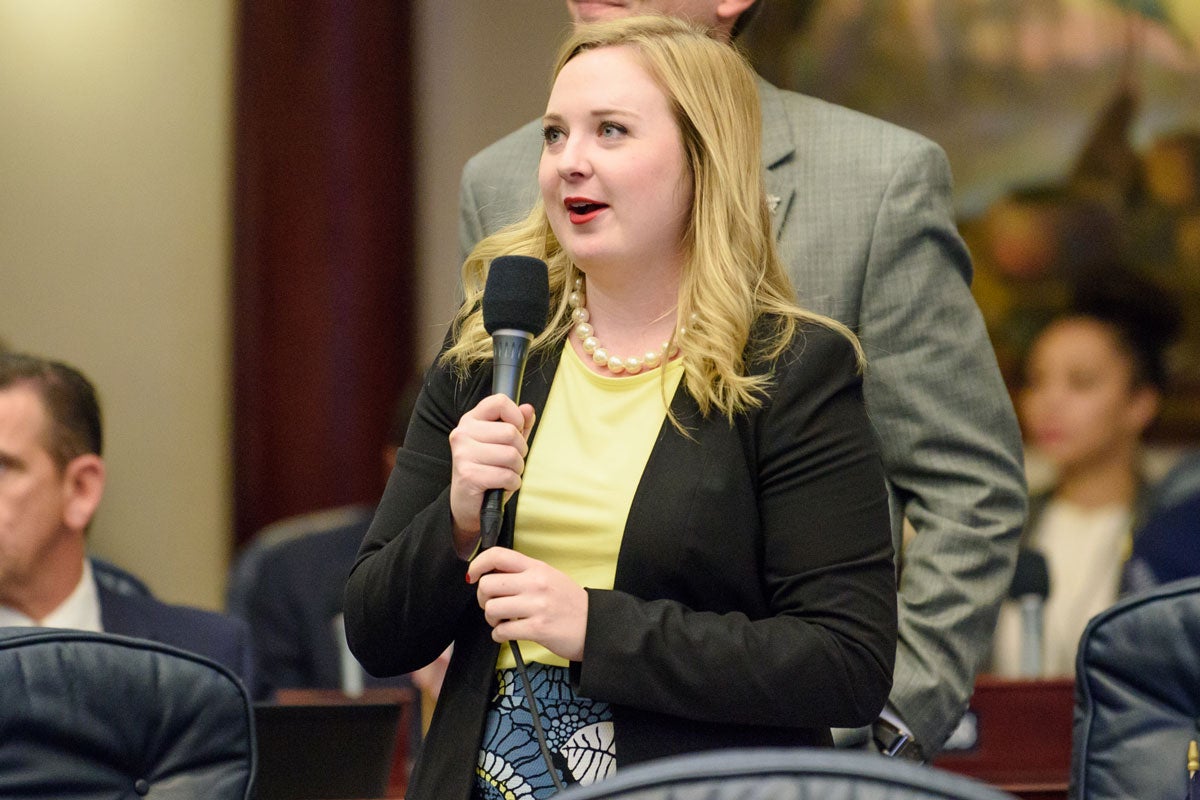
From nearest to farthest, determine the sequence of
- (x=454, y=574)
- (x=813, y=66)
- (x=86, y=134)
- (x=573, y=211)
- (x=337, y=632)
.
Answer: (x=454, y=574)
(x=573, y=211)
(x=337, y=632)
(x=86, y=134)
(x=813, y=66)

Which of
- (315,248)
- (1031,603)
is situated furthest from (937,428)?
(315,248)

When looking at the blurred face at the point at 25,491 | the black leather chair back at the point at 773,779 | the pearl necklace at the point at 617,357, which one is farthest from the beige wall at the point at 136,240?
the black leather chair back at the point at 773,779

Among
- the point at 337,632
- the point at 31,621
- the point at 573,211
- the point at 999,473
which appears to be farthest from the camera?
the point at 337,632

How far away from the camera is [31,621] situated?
3057 millimetres

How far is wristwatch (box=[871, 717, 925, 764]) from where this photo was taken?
1966mm

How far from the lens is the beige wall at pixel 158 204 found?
15.7 ft

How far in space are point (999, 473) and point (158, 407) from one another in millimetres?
3538

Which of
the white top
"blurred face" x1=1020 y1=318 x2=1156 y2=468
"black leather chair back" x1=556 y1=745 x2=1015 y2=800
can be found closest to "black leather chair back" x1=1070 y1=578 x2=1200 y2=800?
"black leather chair back" x1=556 y1=745 x2=1015 y2=800

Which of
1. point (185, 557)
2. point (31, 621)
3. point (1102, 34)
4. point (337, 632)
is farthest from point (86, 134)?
point (1102, 34)

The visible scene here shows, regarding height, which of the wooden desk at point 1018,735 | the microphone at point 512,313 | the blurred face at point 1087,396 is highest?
the microphone at point 512,313

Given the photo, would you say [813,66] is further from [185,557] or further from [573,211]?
[573,211]

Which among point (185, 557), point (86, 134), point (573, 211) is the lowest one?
point (185, 557)

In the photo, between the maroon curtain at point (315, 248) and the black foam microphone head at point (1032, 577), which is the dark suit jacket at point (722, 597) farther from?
the maroon curtain at point (315, 248)

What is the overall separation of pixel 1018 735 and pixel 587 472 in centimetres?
122
